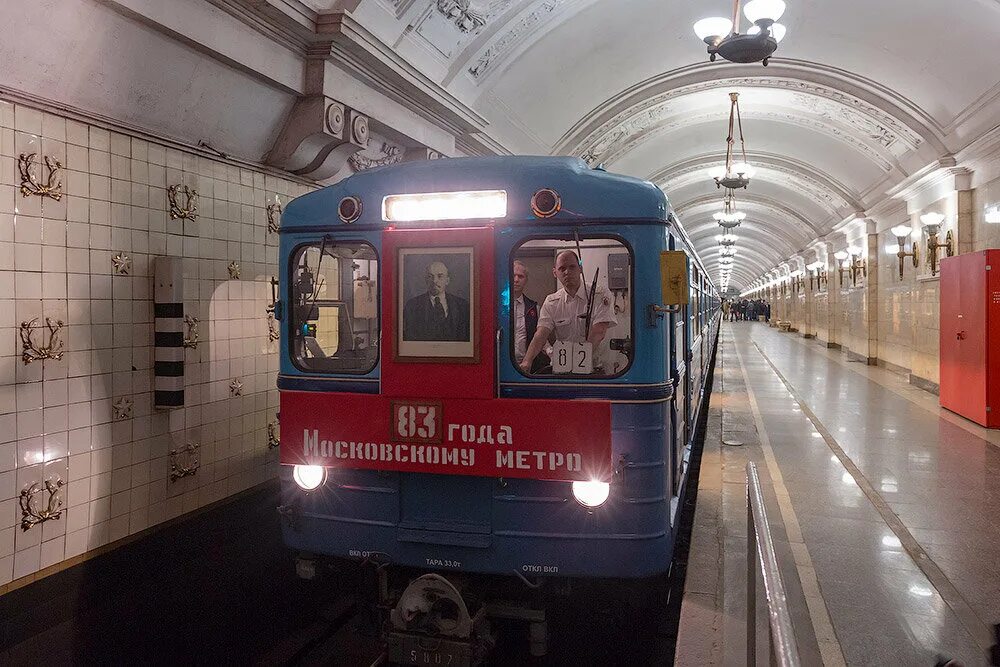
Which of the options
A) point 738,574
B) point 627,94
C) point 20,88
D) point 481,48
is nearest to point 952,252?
point 627,94

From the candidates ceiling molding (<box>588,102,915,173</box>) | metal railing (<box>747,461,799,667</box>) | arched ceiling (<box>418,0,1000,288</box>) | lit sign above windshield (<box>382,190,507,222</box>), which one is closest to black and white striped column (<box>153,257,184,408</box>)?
lit sign above windshield (<box>382,190,507,222</box>)

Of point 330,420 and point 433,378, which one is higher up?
point 433,378

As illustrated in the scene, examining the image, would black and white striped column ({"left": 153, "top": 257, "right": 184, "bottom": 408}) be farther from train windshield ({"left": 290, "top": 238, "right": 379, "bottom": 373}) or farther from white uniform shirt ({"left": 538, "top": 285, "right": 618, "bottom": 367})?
white uniform shirt ({"left": 538, "top": 285, "right": 618, "bottom": 367})

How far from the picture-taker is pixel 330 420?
371 centimetres

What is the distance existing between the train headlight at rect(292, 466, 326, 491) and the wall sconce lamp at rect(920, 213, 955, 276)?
1305 centimetres

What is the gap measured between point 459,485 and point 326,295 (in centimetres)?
140

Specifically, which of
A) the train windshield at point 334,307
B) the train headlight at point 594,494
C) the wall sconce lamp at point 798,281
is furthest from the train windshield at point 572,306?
the wall sconce lamp at point 798,281

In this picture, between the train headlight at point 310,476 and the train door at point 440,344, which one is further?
the train headlight at point 310,476

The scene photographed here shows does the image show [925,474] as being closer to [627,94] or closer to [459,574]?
[459,574]

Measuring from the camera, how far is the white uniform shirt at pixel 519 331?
3.60 m

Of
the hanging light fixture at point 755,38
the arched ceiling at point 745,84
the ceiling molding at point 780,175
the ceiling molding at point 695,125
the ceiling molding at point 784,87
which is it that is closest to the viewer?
the hanging light fixture at point 755,38

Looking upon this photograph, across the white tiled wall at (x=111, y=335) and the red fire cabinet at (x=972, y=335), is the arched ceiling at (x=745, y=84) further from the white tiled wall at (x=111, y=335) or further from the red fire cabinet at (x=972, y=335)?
the white tiled wall at (x=111, y=335)

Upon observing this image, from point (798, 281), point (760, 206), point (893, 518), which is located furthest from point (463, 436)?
point (798, 281)

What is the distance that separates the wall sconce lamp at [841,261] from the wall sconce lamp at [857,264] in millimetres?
1041
